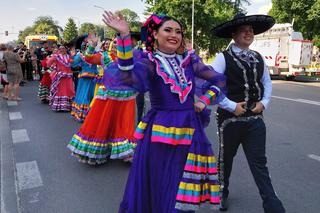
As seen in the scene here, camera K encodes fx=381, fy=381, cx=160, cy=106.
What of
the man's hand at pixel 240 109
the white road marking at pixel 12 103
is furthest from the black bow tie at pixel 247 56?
the white road marking at pixel 12 103

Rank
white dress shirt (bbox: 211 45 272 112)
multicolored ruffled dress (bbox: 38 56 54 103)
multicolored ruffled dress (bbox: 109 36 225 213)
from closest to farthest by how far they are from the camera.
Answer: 1. multicolored ruffled dress (bbox: 109 36 225 213)
2. white dress shirt (bbox: 211 45 272 112)
3. multicolored ruffled dress (bbox: 38 56 54 103)

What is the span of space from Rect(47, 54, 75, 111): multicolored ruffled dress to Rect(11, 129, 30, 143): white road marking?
2.50m

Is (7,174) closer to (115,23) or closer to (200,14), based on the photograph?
(115,23)

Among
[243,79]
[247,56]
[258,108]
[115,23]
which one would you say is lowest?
[258,108]

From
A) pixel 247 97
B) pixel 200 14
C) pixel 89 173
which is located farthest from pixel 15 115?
pixel 200 14

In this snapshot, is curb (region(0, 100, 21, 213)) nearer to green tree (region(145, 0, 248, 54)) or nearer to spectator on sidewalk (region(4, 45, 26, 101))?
spectator on sidewalk (region(4, 45, 26, 101))

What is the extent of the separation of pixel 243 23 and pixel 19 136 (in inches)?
212

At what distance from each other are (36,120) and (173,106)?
6775mm

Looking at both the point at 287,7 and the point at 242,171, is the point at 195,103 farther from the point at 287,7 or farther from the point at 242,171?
the point at 287,7

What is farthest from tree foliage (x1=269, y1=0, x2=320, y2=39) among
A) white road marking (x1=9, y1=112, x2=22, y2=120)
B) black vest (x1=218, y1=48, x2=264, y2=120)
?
black vest (x1=218, y1=48, x2=264, y2=120)

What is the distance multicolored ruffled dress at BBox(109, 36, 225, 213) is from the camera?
272 cm

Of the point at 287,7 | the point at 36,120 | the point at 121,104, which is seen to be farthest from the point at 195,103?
the point at 287,7

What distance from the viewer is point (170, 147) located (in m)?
2.82

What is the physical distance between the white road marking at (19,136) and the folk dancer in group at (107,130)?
6.43 ft
